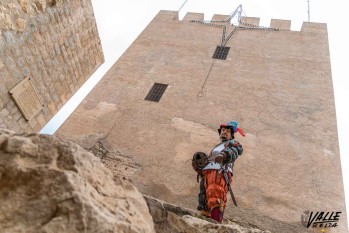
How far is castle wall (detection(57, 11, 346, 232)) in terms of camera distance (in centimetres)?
543

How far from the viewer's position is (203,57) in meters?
8.29

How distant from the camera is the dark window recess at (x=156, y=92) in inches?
290

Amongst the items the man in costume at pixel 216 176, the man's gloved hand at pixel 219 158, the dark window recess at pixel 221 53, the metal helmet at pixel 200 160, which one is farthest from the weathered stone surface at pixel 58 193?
the dark window recess at pixel 221 53

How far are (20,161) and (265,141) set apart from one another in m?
4.99

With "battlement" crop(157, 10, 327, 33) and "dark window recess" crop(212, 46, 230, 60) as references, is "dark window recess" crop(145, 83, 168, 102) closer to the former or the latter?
"dark window recess" crop(212, 46, 230, 60)

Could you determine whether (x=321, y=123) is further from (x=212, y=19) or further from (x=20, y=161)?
(x=20, y=161)

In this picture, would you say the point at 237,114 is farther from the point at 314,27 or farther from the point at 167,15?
the point at 167,15

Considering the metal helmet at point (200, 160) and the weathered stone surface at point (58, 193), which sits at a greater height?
the metal helmet at point (200, 160)

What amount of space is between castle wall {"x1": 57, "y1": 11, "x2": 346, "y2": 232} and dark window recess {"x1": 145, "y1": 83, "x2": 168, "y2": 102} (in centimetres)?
12

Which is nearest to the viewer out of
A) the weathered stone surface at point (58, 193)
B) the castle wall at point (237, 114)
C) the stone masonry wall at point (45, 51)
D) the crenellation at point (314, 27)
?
the weathered stone surface at point (58, 193)

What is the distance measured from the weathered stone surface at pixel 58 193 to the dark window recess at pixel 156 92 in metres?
5.18

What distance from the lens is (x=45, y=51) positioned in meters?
5.66

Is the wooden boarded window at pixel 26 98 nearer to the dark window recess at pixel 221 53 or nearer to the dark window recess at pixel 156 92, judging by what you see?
the dark window recess at pixel 156 92

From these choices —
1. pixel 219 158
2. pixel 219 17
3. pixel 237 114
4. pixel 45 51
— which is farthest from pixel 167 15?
pixel 219 158
